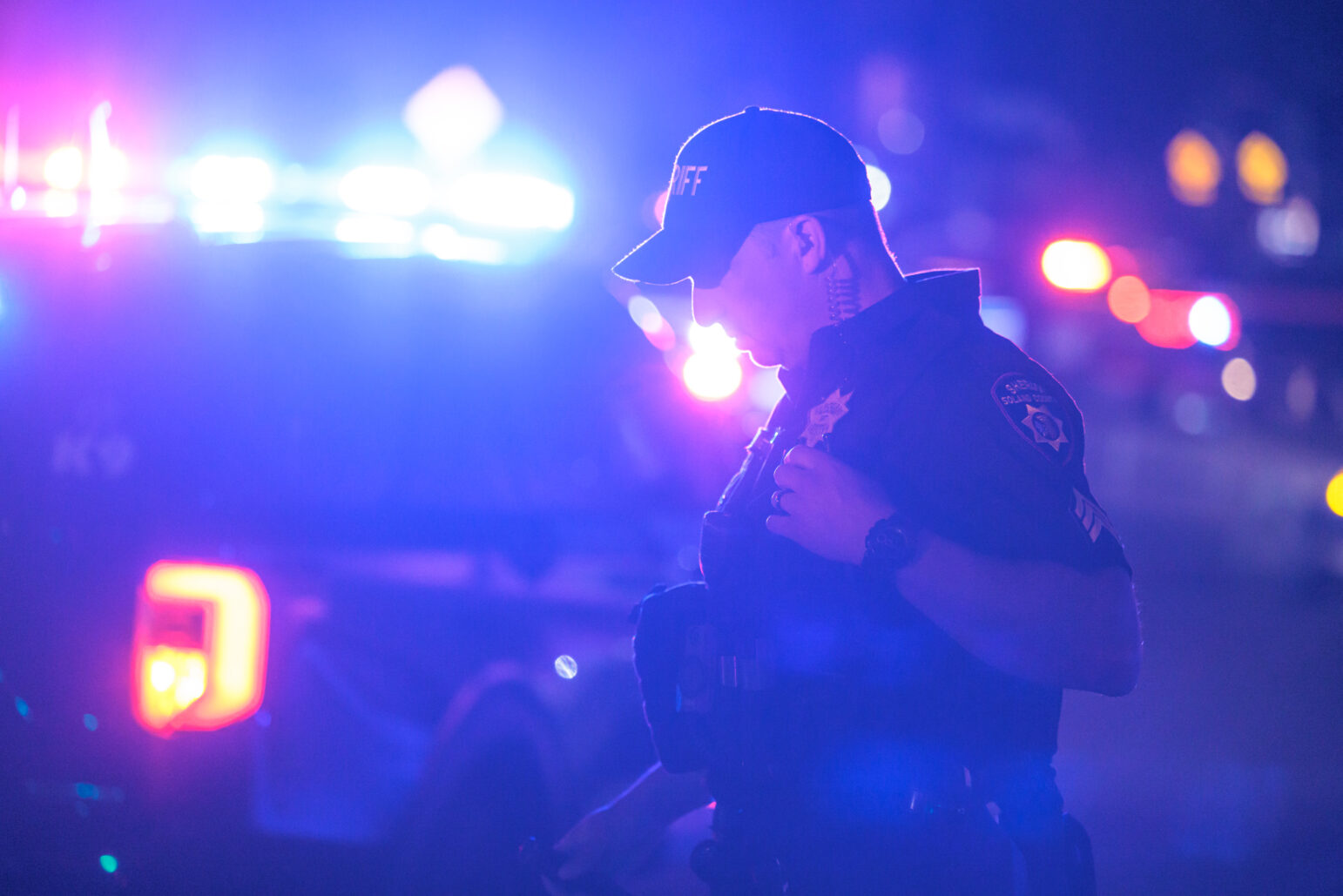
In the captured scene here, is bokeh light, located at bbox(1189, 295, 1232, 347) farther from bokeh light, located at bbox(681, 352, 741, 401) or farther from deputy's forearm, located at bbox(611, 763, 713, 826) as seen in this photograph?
deputy's forearm, located at bbox(611, 763, 713, 826)

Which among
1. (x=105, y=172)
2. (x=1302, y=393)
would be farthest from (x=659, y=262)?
(x=1302, y=393)

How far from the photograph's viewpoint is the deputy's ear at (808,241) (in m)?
1.83

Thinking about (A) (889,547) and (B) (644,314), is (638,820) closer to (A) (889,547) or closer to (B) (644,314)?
(A) (889,547)

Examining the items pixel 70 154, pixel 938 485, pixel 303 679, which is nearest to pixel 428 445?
pixel 303 679

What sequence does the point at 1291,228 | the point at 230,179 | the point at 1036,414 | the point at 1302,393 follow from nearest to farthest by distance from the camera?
the point at 1036,414 → the point at 230,179 → the point at 1302,393 → the point at 1291,228

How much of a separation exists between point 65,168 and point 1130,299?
1359cm

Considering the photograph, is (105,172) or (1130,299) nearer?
(105,172)

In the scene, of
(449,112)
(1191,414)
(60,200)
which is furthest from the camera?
(449,112)

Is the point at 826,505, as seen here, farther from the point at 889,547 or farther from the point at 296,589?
the point at 296,589

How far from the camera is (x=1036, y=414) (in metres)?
1.63

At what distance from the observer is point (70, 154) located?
7.18 metres

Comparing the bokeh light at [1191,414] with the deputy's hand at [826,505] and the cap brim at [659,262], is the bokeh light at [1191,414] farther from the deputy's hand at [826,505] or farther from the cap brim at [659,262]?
the deputy's hand at [826,505]

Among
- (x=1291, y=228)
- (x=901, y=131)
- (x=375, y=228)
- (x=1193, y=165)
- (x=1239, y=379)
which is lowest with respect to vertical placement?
Answer: (x=375, y=228)

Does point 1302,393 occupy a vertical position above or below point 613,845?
above
